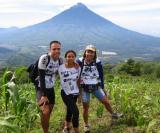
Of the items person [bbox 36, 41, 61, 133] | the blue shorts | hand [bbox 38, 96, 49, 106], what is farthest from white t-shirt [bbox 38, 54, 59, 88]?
the blue shorts

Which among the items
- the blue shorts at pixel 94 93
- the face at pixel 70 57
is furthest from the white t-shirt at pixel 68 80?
the blue shorts at pixel 94 93

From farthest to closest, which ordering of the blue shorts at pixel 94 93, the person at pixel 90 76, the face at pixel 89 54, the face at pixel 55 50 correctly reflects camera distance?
the blue shorts at pixel 94 93
the person at pixel 90 76
the face at pixel 89 54
the face at pixel 55 50

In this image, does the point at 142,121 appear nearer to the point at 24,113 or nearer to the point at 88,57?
the point at 88,57

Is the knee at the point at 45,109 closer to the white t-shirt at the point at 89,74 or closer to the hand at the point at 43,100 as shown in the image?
the hand at the point at 43,100

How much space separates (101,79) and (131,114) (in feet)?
3.52

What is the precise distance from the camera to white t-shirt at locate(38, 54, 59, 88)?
7516mm

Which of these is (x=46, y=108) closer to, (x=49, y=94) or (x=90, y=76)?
(x=49, y=94)

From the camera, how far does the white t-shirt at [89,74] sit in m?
8.48

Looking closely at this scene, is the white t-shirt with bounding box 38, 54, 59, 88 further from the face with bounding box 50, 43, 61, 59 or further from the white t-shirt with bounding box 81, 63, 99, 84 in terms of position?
the white t-shirt with bounding box 81, 63, 99, 84

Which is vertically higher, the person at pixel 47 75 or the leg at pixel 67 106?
the person at pixel 47 75

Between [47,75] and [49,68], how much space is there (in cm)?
13

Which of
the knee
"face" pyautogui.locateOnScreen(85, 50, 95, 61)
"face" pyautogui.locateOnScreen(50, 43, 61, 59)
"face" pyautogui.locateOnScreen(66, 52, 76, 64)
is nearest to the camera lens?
"face" pyautogui.locateOnScreen(50, 43, 61, 59)

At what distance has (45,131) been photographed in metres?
8.09

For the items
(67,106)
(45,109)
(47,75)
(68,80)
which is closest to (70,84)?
(68,80)
